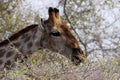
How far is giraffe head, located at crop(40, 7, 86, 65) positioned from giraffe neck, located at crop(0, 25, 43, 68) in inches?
5.2

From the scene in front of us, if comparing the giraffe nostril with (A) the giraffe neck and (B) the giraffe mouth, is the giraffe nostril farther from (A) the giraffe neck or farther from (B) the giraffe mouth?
(A) the giraffe neck

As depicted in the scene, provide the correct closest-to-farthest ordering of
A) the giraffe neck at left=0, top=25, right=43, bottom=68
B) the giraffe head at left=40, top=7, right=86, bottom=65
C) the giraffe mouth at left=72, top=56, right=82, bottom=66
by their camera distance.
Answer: the giraffe mouth at left=72, top=56, right=82, bottom=66 → the giraffe neck at left=0, top=25, right=43, bottom=68 → the giraffe head at left=40, top=7, right=86, bottom=65

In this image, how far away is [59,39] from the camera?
29.5 feet

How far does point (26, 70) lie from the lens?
286 inches

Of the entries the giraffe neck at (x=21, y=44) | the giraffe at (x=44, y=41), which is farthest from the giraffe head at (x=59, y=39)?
the giraffe neck at (x=21, y=44)

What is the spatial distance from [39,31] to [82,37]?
6.35 metres

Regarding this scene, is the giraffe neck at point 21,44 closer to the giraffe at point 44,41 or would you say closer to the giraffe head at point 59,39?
the giraffe at point 44,41

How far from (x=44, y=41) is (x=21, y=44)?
39cm

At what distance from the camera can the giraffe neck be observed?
28.4 ft

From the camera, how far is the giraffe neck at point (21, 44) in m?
8.65

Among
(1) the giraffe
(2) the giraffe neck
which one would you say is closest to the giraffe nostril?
(1) the giraffe

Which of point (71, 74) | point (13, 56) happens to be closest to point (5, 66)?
point (13, 56)

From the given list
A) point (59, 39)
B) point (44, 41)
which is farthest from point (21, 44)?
point (59, 39)

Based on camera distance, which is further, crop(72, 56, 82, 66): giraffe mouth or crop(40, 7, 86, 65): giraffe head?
crop(40, 7, 86, 65): giraffe head
